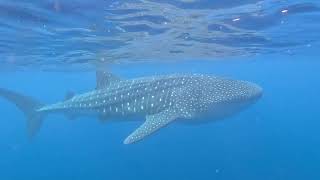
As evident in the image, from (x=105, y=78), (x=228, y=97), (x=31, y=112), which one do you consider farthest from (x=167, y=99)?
(x=31, y=112)

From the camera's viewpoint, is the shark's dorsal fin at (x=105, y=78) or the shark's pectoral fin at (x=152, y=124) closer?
the shark's pectoral fin at (x=152, y=124)

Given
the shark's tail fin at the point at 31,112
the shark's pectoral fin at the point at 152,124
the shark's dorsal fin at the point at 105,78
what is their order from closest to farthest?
the shark's pectoral fin at the point at 152,124, the shark's dorsal fin at the point at 105,78, the shark's tail fin at the point at 31,112

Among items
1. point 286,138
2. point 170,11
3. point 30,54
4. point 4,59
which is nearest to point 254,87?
point 170,11

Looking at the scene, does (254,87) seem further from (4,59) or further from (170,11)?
(4,59)

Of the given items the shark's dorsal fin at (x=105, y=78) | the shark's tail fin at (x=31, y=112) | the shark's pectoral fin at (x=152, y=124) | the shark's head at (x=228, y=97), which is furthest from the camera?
the shark's tail fin at (x=31, y=112)

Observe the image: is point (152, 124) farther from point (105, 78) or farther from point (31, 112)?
point (31, 112)

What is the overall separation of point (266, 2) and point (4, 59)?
2039 cm

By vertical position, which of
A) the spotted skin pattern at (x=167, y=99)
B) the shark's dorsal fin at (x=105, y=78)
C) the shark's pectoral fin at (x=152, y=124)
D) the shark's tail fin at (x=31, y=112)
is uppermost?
the shark's dorsal fin at (x=105, y=78)

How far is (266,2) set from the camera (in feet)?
46.4

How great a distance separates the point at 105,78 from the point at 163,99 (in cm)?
236

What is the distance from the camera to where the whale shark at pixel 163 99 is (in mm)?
12086

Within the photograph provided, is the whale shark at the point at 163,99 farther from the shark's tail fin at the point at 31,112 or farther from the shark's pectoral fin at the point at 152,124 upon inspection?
the shark's tail fin at the point at 31,112

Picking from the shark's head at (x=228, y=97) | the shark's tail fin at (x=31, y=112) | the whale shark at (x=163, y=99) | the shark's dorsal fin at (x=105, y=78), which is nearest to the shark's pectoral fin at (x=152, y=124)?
the whale shark at (x=163, y=99)

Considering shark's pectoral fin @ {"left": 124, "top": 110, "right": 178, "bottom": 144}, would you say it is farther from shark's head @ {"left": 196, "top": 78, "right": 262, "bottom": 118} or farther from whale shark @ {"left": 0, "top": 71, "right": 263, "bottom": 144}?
shark's head @ {"left": 196, "top": 78, "right": 262, "bottom": 118}
